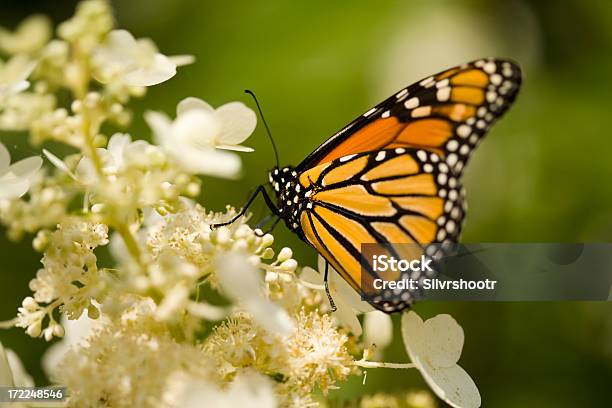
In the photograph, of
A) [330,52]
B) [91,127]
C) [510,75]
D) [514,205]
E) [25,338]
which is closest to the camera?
[91,127]

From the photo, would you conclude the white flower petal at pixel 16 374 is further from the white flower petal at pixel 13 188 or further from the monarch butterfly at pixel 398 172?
the monarch butterfly at pixel 398 172

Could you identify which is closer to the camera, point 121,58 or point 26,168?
point 121,58

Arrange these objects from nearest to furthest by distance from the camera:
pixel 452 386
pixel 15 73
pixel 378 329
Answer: pixel 15 73, pixel 452 386, pixel 378 329

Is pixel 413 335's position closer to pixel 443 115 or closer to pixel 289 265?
pixel 289 265

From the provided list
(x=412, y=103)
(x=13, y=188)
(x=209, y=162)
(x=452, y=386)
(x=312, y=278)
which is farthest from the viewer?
(x=412, y=103)

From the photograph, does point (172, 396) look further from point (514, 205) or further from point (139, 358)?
point (514, 205)

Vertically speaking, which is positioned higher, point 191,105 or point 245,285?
point 191,105

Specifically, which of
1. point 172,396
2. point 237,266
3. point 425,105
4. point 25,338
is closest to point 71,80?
point 237,266

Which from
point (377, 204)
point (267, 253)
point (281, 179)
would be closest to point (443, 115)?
point (377, 204)
